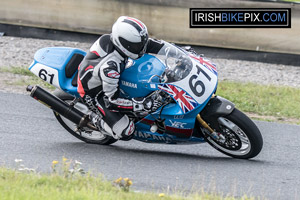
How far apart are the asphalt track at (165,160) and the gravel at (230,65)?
9.12ft

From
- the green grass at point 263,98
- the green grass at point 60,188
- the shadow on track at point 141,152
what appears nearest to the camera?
the green grass at point 60,188

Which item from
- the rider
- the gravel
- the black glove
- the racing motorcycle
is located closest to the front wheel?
the racing motorcycle

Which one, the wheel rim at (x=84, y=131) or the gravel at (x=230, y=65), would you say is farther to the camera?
the gravel at (x=230, y=65)

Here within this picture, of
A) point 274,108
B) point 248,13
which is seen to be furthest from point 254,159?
point 248,13

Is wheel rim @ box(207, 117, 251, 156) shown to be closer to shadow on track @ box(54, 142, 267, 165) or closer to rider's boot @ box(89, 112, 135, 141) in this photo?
shadow on track @ box(54, 142, 267, 165)

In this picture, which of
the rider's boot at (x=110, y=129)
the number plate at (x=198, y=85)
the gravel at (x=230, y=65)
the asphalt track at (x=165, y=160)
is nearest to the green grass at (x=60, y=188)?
the asphalt track at (x=165, y=160)

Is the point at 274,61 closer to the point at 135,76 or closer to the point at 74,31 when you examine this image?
the point at 74,31

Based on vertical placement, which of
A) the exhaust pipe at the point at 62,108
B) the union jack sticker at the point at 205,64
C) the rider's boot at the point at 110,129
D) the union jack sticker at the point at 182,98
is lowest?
the rider's boot at the point at 110,129

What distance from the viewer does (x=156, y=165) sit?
6535 millimetres

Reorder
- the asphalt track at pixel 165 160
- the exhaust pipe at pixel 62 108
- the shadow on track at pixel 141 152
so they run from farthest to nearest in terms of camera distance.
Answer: the exhaust pipe at pixel 62 108 → the shadow on track at pixel 141 152 → the asphalt track at pixel 165 160

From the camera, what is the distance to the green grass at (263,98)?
30.6ft

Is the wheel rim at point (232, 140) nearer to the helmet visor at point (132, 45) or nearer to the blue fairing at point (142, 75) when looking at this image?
the blue fairing at point (142, 75)

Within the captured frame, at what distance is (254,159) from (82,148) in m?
2.10

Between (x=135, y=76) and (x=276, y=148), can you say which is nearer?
(x=135, y=76)
